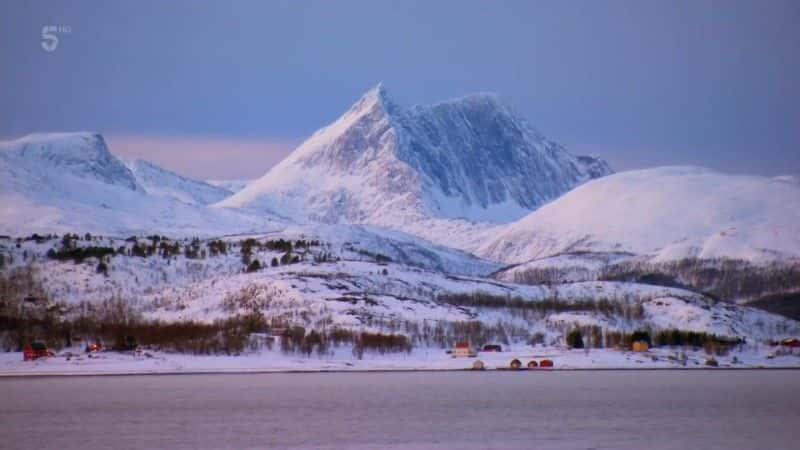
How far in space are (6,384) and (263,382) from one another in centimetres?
3427

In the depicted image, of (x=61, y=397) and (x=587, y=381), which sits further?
(x=587, y=381)

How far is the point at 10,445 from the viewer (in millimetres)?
100375

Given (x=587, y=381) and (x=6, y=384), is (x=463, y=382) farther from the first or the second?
(x=6, y=384)

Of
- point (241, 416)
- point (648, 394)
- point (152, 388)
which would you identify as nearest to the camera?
point (241, 416)

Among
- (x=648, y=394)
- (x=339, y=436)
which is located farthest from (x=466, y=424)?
(x=648, y=394)

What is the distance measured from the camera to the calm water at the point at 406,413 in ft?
340

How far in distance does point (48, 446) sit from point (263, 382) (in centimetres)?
8481

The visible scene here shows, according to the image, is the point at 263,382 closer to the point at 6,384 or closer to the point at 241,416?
the point at 6,384

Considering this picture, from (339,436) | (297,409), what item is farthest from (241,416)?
(339,436)

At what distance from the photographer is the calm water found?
103688 mm

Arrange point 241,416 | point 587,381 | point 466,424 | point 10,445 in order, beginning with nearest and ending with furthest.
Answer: point 10,445 → point 466,424 → point 241,416 → point 587,381

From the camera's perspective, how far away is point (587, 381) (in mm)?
185000

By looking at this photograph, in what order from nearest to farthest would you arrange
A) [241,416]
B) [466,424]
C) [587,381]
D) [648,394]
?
[466,424], [241,416], [648,394], [587,381]

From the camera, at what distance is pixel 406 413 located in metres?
128
